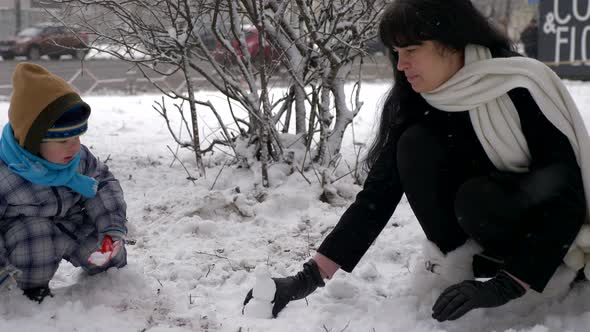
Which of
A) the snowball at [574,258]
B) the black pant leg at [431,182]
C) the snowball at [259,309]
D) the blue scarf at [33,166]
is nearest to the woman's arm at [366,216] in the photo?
the black pant leg at [431,182]

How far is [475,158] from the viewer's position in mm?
2010

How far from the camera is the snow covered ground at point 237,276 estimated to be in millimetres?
2018

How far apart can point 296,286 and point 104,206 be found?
2.39 ft

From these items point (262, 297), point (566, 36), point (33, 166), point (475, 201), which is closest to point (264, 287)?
point (262, 297)

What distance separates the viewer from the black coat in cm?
182

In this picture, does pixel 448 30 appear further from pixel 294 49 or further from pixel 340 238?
pixel 294 49

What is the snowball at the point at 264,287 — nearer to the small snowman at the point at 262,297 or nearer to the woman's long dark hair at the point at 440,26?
the small snowman at the point at 262,297

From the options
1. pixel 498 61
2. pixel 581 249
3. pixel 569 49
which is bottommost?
pixel 569 49

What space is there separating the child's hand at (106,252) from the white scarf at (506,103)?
1169mm

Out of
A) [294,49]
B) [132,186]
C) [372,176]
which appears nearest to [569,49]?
[294,49]

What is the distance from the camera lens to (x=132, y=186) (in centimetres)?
394

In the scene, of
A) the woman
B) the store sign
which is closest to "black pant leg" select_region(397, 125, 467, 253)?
the woman

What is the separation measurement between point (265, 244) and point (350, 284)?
0.68 metres

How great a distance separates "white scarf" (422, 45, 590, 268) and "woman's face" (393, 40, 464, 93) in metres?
0.04
